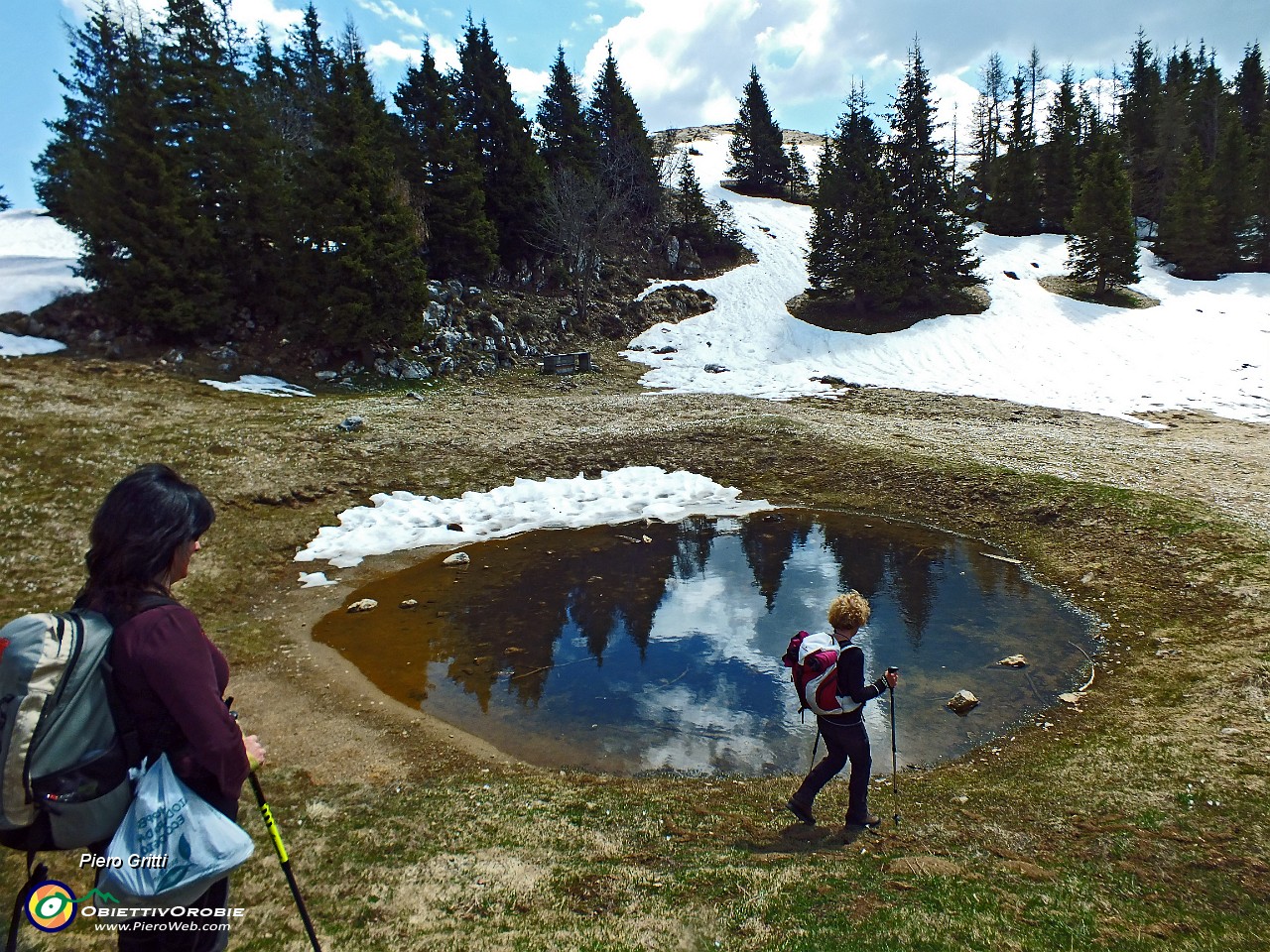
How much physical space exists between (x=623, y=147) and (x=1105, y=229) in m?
32.6

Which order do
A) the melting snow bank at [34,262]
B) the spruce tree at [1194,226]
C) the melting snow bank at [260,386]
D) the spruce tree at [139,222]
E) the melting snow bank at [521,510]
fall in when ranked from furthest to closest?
the spruce tree at [1194,226]
the melting snow bank at [34,262]
the spruce tree at [139,222]
the melting snow bank at [260,386]
the melting snow bank at [521,510]

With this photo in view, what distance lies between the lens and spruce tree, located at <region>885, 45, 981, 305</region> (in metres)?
38.4

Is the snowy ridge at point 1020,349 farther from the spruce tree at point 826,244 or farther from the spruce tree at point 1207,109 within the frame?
the spruce tree at point 1207,109

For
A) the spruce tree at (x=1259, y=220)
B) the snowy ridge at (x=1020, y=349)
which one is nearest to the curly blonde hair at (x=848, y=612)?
the snowy ridge at (x=1020, y=349)

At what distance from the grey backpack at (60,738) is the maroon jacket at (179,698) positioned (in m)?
0.07

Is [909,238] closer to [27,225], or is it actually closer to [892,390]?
[892,390]

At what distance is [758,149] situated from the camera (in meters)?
63.2

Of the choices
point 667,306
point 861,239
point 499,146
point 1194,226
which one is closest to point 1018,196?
point 1194,226

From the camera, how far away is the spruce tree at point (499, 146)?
4044cm

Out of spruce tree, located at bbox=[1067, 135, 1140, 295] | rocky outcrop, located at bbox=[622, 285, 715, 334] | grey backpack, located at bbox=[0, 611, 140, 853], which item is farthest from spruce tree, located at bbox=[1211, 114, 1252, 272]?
grey backpack, located at bbox=[0, 611, 140, 853]

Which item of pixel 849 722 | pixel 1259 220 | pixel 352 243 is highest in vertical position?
pixel 1259 220

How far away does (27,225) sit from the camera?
1543 inches

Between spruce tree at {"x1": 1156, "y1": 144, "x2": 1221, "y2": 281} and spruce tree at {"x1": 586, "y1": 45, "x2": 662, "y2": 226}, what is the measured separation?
116 feet

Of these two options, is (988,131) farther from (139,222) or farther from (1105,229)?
(139,222)
